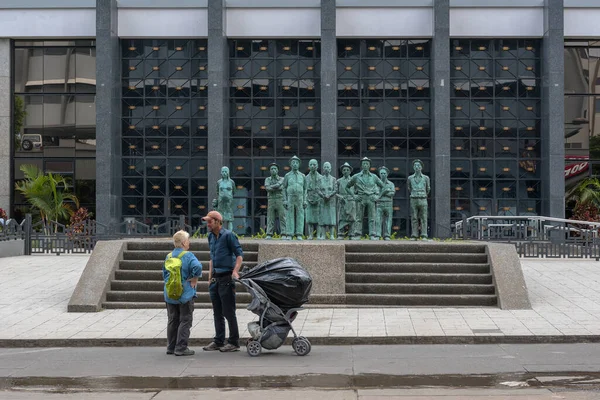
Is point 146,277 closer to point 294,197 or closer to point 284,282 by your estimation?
point 294,197

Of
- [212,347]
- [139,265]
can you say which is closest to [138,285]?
[139,265]

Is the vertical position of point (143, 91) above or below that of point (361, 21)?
below

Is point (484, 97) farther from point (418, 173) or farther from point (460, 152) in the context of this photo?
point (418, 173)

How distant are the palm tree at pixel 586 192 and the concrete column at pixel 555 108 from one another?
41.4 inches

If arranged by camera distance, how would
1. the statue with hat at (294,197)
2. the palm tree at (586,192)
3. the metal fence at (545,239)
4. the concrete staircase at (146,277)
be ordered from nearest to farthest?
the concrete staircase at (146,277) → the statue with hat at (294,197) → the metal fence at (545,239) → the palm tree at (586,192)

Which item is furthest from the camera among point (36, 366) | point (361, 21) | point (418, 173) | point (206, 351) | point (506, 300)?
point (361, 21)

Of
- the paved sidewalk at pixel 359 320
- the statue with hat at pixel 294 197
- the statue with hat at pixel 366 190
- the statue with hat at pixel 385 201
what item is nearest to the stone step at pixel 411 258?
the paved sidewalk at pixel 359 320

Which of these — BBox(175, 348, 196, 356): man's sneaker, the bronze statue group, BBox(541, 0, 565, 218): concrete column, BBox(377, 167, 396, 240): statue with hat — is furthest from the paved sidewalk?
BBox(541, 0, 565, 218): concrete column

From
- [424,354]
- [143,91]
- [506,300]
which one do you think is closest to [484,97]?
[143,91]

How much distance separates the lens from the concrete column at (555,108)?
40188 millimetres

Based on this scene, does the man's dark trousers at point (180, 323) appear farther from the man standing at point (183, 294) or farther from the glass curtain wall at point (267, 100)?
the glass curtain wall at point (267, 100)

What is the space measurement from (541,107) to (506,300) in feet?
86.2

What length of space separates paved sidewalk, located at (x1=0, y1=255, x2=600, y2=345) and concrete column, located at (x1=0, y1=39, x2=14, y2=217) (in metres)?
22.6

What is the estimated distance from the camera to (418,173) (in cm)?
2302
